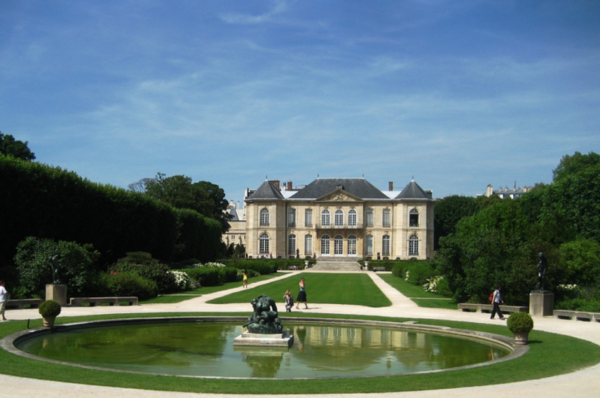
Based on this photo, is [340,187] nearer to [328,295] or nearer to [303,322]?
[328,295]

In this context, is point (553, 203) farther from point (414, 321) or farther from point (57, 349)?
point (57, 349)

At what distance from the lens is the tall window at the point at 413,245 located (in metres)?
73.9

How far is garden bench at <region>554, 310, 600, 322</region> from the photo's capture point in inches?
731

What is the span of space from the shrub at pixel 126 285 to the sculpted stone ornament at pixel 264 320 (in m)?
11.5

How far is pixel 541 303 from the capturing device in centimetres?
1978

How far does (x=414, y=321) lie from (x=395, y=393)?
9.13 meters

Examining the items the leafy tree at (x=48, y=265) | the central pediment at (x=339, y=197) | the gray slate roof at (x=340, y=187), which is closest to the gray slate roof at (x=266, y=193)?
the gray slate roof at (x=340, y=187)

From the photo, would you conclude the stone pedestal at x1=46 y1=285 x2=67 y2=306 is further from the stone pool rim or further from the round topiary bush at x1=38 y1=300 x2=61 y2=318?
the round topiary bush at x1=38 y1=300 x2=61 y2=318

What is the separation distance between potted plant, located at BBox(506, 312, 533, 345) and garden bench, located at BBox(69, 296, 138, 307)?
48.4 feet

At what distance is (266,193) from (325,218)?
8.23 metres

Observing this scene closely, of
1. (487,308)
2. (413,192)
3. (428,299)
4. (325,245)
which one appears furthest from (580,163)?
(487,308)

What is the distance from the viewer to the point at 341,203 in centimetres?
7581

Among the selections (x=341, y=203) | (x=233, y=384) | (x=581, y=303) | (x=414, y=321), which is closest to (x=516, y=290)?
(x=581, y=303)

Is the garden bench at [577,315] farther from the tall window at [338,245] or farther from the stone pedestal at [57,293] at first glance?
the tall window at [338,245]
